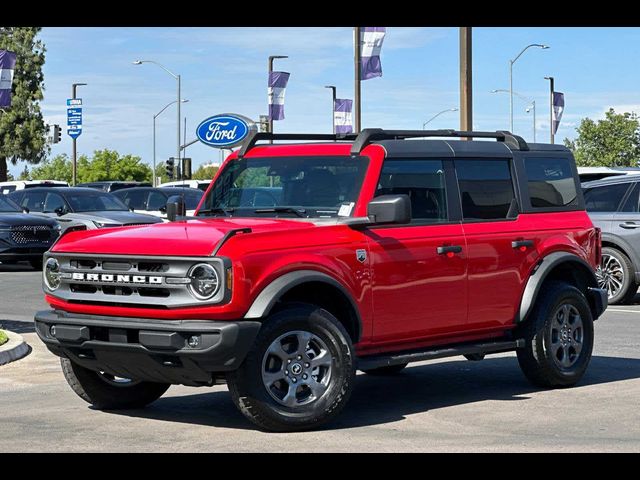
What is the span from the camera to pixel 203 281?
8188 mm

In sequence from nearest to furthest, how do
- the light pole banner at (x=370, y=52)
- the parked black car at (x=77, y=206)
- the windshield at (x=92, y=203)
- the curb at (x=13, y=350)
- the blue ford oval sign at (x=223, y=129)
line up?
the curb at (x=13, y=350), the parked black car at (x=77, y=206), the windshield at (x=92, y=203), the blue ford oval sign at (x=223, y=129), the light pole banner at (x=370, y=52)

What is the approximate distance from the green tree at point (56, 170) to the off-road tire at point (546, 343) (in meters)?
103

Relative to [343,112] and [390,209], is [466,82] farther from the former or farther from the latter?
[343,112]

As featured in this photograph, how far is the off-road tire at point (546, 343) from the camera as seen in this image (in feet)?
33.7

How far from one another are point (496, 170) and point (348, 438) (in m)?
3.07

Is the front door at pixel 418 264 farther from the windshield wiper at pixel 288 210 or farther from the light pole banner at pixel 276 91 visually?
the light pole banner at pixel 276 91

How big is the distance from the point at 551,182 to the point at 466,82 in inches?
554

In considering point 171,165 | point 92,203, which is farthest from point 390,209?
point 92,203

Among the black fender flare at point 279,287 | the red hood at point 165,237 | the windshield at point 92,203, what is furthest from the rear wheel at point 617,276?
the windshield at point 92,203

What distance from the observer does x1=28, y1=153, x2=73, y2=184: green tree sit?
112 m

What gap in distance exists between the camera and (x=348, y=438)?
821 cm

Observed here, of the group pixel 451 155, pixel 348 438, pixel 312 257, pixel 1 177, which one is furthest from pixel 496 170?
pixel 1 177

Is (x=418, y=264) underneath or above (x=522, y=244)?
underneath

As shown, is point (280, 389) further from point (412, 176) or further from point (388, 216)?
point (412, 176)
